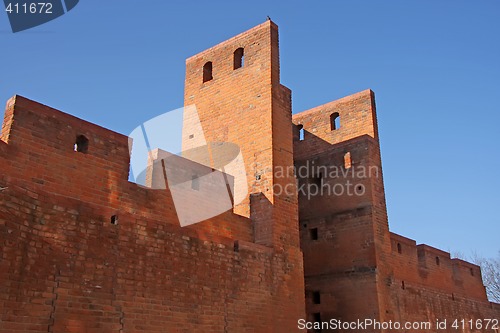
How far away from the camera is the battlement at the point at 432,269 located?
57.7 feet

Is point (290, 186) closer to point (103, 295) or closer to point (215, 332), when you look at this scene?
point (215, 332)

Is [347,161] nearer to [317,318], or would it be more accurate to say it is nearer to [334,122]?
[334,122]

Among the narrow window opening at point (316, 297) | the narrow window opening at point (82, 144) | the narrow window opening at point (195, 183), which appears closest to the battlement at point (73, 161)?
the narrow window opening at point (82, 144)

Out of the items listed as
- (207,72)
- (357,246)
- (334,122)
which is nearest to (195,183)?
(207,72)

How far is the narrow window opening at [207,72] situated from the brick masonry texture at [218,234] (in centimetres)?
20

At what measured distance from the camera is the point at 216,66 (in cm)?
1617

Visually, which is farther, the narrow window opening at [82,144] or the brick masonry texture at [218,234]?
the narrow window opening at [82,144]

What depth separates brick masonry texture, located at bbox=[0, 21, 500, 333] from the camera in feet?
28.1

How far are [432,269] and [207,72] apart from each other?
10788 mm

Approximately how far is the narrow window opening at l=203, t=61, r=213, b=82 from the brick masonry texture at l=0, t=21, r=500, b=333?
7.7 inches

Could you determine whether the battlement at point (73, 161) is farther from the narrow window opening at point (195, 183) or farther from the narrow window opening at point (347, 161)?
the narrow window opening at point (347, 161)

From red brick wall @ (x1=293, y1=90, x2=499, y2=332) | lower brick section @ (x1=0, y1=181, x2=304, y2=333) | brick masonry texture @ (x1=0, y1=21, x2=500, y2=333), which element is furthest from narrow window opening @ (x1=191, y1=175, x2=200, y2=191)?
red brick wall @ (x1=293, y1=90, x2=499, y2=332)

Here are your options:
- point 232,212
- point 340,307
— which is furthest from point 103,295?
point 340,307

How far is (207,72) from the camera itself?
16.7 m
